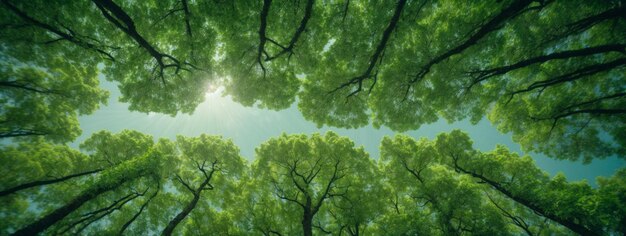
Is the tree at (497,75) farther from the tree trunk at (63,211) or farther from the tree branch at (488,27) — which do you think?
the tree trunk at (63,211)

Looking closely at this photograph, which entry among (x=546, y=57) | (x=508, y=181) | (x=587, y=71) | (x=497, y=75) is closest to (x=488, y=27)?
(x=546, y=57)

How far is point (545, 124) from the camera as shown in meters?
11.3

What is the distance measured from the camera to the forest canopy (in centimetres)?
772

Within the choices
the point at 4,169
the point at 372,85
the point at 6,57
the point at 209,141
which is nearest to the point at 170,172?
the point at 209,141

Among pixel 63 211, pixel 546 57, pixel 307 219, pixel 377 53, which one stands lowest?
pixel 63 211

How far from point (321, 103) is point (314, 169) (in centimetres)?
627

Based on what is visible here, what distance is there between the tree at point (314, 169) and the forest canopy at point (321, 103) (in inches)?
3.9

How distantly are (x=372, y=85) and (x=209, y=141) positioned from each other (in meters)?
11.9

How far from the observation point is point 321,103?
1085 centimetres

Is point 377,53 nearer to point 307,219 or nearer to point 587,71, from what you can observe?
point 587,71

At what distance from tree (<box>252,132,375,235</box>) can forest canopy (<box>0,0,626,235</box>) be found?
0.32 ft

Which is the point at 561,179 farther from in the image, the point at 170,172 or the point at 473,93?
the point at 170,172

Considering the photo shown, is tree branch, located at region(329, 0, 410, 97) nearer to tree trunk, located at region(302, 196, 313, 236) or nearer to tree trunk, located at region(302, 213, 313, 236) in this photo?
tree trunk, located at region(302, 196, 313, 236)

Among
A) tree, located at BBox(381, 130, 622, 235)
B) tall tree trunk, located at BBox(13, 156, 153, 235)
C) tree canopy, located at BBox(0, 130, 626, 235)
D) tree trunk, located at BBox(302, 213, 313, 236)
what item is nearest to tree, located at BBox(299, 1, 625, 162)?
tree, located at BBox(381, 130, 622, 235)
